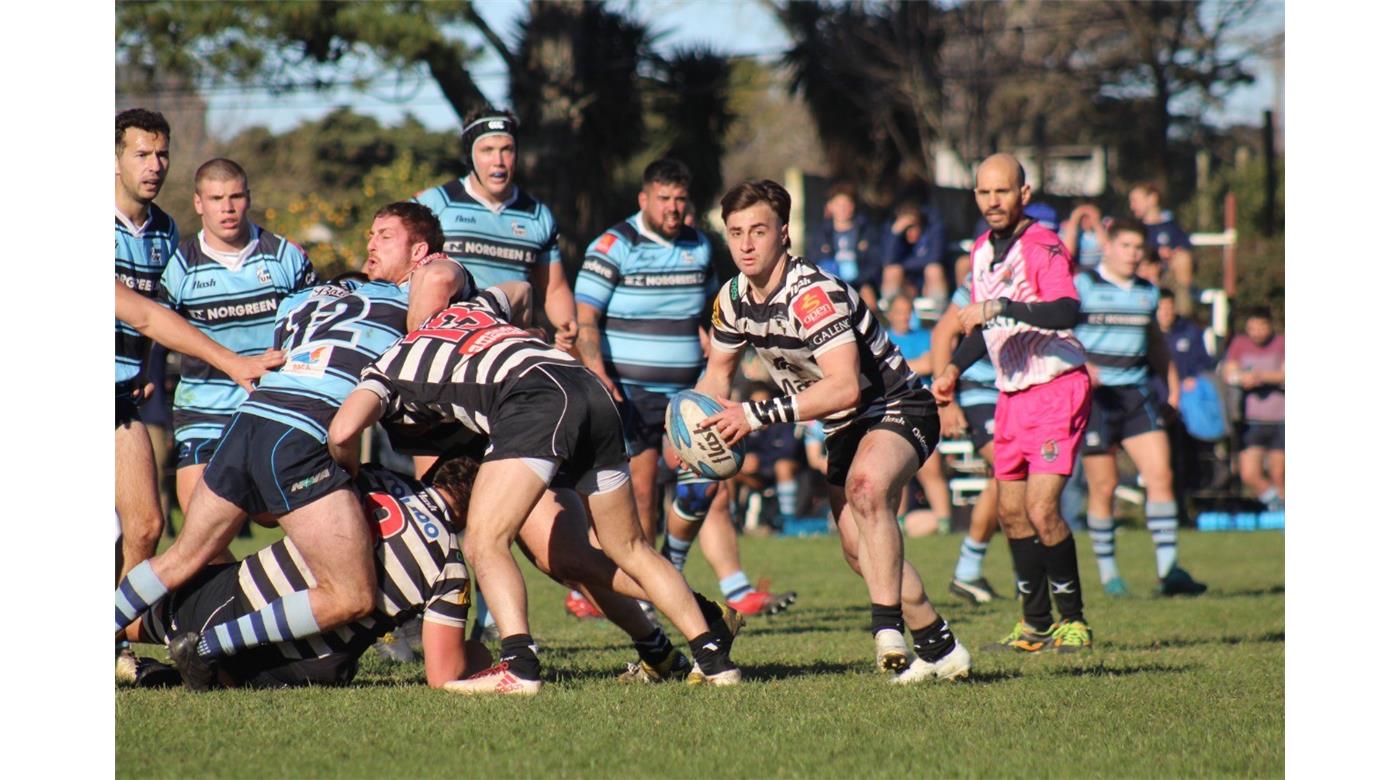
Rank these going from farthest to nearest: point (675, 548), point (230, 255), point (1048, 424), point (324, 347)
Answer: point (675, 548) < point (1048, 424) < point (230, 255) < point (324, 347)

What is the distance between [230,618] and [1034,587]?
149 inches

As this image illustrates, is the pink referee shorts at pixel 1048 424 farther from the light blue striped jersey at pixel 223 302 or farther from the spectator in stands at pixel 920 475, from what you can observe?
the spectator in stands at pixel 920 475

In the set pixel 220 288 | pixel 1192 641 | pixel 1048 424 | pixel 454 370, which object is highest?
pixel 220 288

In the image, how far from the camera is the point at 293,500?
610cm

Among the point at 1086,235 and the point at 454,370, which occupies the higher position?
the point at 1086,235

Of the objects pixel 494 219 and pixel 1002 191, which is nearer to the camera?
pixel 1002 191

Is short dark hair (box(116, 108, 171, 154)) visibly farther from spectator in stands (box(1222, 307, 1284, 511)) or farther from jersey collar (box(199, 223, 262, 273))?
spectator in stands (box(1222, 307, 1284, 511))

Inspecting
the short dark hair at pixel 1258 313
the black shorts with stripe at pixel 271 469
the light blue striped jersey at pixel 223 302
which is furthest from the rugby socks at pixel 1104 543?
the short dark hair at pixel 1258 313

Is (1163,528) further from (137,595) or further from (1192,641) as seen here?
(137,595)

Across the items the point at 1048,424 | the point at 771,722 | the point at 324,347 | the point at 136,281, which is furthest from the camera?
the point at 1048,424

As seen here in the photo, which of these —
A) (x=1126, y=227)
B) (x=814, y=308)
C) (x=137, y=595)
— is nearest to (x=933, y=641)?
(x=814, y=308)

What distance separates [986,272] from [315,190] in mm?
29336

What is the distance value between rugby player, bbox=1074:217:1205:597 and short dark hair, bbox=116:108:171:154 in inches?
245

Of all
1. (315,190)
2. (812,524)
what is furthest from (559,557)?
(315,190)
